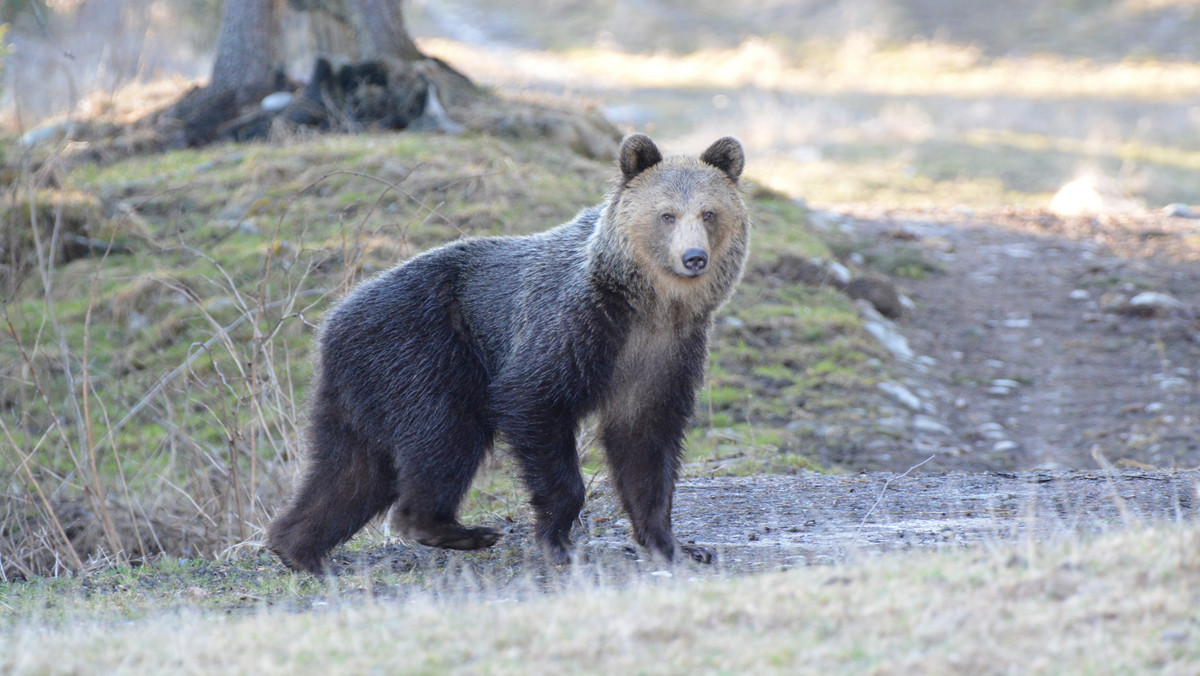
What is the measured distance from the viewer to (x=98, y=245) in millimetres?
12219

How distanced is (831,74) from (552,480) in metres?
35.1

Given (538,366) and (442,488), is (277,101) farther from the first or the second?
(538,366)

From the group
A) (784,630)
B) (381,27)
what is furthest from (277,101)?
(784,630)

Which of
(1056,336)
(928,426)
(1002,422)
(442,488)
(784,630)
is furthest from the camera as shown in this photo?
(1056,336)

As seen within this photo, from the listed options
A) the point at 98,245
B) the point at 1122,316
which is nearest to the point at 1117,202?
the point at 1122,316

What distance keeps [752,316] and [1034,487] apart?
199 inches

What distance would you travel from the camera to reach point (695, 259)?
5242mm

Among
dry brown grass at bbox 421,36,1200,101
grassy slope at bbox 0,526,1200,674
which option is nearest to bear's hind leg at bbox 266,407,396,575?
grassy slope at bbox 0,526,1200,674

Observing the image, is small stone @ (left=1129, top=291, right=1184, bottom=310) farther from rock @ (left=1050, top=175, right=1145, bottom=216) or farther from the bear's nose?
the bear's nose

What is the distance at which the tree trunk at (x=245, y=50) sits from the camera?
51.1 ft

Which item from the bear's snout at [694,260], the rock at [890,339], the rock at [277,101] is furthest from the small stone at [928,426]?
the rock at [277,101]

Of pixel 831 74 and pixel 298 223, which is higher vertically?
pixel 831 74

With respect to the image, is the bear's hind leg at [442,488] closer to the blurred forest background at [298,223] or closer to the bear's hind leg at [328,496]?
the bear's hind leg at [328,496]

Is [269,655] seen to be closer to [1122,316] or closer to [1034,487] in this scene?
[1034,487]
